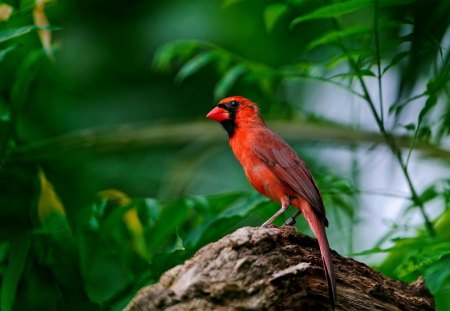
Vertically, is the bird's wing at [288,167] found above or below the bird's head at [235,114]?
below

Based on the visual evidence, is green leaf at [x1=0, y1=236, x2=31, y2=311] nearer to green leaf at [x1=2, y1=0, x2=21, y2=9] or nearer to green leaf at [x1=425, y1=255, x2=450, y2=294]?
green leaf at [x1=2, y1=0, x2=21, y2=9]

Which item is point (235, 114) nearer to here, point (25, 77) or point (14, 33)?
point (25, 77)

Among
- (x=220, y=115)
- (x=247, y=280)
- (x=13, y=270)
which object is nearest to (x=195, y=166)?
(x=220, y=115)

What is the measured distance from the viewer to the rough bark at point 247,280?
3133 mm

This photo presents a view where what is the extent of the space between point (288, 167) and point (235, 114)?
848 millimetres

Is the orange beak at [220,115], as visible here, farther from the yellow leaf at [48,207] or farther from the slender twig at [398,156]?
the yellow leaf at [48,207]

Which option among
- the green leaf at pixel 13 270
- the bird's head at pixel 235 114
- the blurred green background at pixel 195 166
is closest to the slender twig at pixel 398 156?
the blurred green background at pixel 195 166

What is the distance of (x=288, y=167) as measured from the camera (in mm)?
4531

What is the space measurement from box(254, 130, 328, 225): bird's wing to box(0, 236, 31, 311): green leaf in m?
1.45

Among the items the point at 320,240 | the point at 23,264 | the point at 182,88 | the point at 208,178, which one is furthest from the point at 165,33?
the point at 320,240

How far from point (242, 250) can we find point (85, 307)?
1613 mm

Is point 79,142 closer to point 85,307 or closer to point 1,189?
point 1,189

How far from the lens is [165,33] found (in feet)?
32.8

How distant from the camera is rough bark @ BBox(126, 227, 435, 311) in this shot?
3.13 meters
